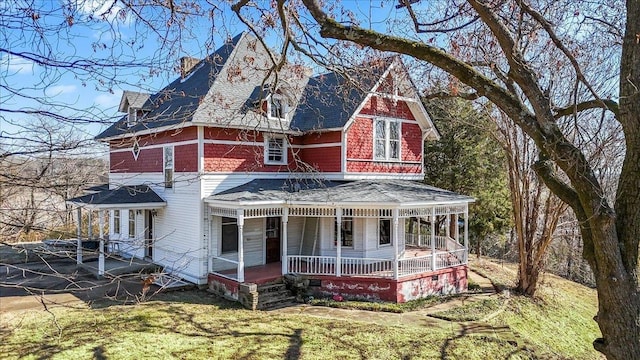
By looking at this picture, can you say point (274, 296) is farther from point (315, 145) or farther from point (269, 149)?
point (315, 145)

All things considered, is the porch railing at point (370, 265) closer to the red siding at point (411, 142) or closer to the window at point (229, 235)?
the window at point (229, 235)

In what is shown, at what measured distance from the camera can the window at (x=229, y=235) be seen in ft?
52.9

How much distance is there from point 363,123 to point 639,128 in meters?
11.9

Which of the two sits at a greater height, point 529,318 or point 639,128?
point 639,128

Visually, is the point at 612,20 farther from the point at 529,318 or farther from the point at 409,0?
the point at 529,318

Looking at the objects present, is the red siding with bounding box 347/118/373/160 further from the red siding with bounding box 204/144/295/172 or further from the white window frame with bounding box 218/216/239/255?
the white window frame with bounding box 218/216/239/255

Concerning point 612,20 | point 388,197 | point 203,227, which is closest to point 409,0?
point 612,20

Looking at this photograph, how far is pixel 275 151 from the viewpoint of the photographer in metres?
17.3

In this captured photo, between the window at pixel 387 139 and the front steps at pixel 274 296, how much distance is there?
6481mm

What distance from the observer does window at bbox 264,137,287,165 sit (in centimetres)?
1684

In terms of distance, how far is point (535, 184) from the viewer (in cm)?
1744

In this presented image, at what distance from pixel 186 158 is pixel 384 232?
8.05 metres

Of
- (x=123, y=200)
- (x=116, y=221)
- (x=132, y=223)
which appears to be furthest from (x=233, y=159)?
(x=116, y=221)

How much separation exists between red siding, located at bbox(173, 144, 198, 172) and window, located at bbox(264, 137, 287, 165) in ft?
8.91
